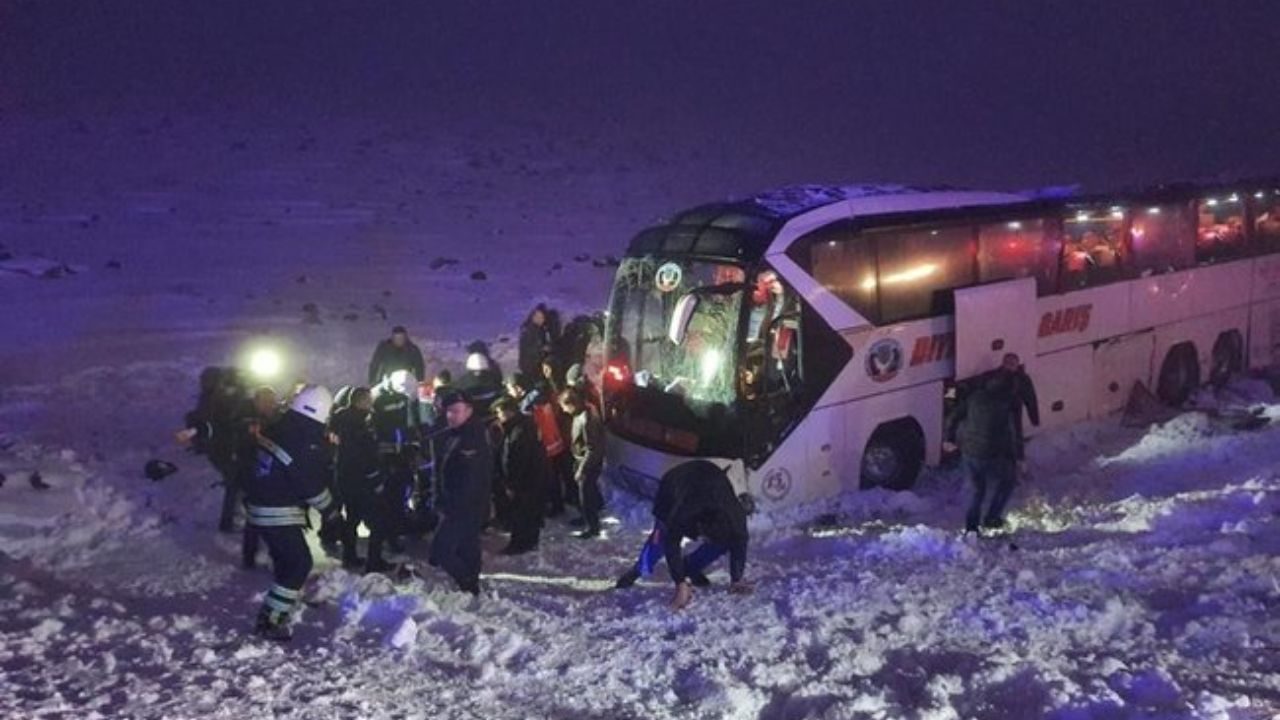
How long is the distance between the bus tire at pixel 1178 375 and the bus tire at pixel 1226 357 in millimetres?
674

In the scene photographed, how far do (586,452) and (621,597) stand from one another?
95.9 inches

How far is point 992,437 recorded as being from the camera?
1033 centimetres

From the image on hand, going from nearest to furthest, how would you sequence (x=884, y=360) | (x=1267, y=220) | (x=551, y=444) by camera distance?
(x=551, y=444), (x=884, y=360), (x=1267, y=220)

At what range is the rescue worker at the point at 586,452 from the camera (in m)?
11.1

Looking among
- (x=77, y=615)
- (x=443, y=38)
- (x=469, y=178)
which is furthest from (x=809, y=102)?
(x=77, y=615)

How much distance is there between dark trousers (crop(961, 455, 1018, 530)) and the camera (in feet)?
34.1

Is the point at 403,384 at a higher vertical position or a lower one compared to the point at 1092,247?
lower

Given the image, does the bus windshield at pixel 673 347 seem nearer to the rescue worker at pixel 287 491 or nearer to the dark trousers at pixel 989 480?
the dark trousers at pixel 989 480

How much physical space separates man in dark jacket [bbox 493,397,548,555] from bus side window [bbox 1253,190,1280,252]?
13.5m

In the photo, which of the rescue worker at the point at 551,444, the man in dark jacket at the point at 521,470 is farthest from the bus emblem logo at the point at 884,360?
the man in dark jacket at the point at 521,470

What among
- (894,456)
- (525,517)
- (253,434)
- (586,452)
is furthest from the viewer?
(894,456)

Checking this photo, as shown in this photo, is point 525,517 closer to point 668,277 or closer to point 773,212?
point 668,277

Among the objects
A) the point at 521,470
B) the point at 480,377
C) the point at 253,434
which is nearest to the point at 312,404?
the point at 253,434

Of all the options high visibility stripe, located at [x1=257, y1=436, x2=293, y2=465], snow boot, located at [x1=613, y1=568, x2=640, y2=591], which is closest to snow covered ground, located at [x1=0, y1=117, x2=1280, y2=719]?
snow boot, located at [x1=613, y1=568, x2=640, y2=591]
